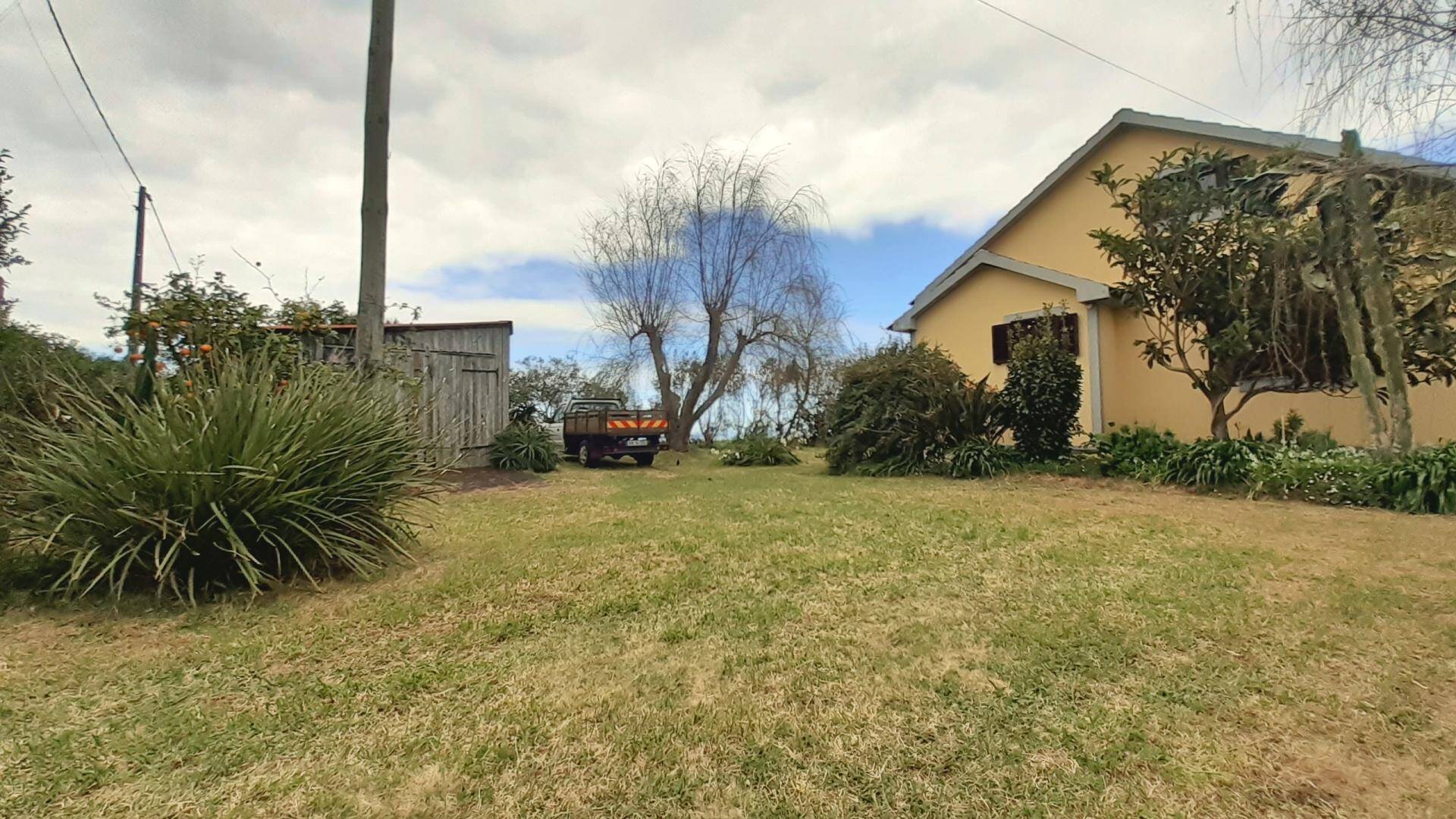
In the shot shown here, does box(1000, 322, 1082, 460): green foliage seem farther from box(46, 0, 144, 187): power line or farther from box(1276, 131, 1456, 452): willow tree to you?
box(46, 0, 144, 187): power line

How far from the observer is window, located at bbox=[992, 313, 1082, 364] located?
11.3 m

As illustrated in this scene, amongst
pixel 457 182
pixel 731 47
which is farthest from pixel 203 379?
pixel 731 47

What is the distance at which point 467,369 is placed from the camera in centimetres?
1173

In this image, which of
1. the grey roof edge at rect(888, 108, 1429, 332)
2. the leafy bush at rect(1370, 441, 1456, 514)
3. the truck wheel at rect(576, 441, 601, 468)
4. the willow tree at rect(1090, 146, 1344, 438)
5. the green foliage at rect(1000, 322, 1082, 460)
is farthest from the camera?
the truck wheel at rect(576, 441, 601, 468)

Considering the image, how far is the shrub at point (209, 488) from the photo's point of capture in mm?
3619

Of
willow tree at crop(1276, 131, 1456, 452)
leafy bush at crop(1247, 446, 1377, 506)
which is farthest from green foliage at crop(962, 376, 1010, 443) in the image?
willow tree at crop(1276, 131, 1456, 452)

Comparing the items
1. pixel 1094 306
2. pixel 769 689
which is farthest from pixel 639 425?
pixel 769 689

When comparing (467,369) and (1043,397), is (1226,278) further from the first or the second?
(467,369)

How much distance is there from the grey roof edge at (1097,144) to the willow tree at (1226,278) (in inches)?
32.6

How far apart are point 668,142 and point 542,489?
384 inches

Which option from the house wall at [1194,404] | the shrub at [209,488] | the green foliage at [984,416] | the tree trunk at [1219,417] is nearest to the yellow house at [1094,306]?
the house wall at [1194,404]

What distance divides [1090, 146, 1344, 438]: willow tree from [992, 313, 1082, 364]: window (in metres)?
1.66

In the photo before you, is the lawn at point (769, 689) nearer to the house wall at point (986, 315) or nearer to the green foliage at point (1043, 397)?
the green foliage at point (1043, 397)

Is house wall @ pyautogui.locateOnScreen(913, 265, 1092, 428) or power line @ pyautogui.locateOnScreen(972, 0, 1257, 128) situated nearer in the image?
power line @ pyautogui.locateOnScreen(972, 0, 1257, 128)
